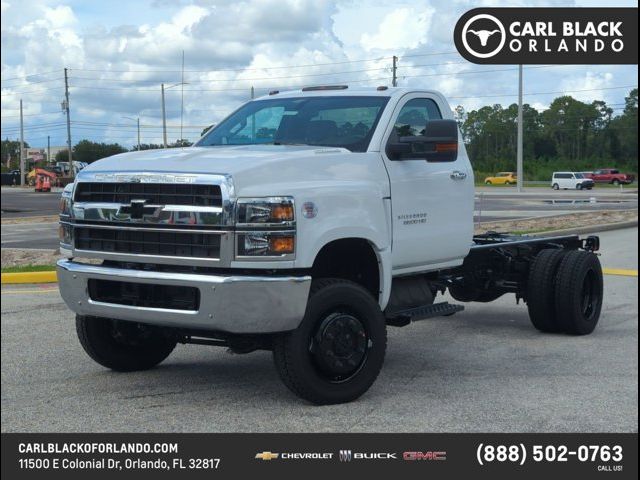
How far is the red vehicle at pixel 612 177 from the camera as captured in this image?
71250 mm

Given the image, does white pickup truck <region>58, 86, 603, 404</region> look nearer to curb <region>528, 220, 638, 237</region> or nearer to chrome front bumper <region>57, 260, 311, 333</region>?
chrome front bumper <region>57, 260, 311, 333</region>

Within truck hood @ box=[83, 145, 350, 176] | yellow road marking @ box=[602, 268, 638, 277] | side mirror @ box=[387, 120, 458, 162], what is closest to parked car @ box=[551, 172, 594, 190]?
yellow road marking @ box=[602, 268, 638, 277]

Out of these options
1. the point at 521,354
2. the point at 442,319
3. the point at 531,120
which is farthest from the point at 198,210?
the point at 531,120

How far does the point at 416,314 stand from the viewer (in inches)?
265

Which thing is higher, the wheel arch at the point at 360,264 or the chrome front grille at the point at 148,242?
the chrome front grille at the point at 148,242

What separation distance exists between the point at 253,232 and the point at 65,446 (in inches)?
62.0

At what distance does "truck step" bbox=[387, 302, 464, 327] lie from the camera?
667 cm

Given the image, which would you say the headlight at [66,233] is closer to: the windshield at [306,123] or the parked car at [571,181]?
the windshield at [306,123]

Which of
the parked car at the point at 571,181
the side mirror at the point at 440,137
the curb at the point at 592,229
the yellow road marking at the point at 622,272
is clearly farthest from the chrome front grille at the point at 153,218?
the parked car at the point at 571,181

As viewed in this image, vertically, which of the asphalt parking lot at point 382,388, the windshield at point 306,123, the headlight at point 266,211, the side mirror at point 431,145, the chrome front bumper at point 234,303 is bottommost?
the asphalt parking lot at point 382,388

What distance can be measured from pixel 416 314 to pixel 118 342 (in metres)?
2.24

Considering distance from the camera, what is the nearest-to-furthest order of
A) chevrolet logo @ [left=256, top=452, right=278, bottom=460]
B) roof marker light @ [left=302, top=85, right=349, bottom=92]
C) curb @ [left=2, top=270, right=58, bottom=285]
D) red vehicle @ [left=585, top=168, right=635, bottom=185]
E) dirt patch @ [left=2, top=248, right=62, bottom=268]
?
chevrolet logo @ [left=256, top=452, right=278, bottom=460]
roof marker light @ [left=302, top=85, right=349, bottom=92]
curb @ [left=2, top=270, right=58, bottom=285]
dirt patch @ [left=2, top=248, right=62, bottom=268]
red vehicle @ [left=585, top=168, right=635, bottom=185]

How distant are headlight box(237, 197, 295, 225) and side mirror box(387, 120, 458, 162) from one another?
135 cm

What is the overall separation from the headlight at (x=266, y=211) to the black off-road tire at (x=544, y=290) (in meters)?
3.84
